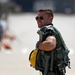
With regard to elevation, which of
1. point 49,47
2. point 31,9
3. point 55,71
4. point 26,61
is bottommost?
point 31,9

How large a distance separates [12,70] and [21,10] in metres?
62.3

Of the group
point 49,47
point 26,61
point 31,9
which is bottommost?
point 31,9

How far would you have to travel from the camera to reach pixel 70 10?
229ft

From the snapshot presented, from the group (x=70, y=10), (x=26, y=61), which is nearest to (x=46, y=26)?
(x=26, y=61)

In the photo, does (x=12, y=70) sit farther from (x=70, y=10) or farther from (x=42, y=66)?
(x=70, y=10)

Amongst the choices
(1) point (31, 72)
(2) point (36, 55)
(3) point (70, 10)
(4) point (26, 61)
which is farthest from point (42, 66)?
(3) point (70, 10)

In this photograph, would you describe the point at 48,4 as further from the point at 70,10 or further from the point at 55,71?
the point at 55,71

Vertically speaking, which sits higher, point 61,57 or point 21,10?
point 61,57

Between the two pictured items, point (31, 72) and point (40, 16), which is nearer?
point (40, 16)

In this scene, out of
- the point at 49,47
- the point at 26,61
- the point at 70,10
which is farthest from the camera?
the point at 70,10

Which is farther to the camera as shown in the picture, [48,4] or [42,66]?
[48,4]

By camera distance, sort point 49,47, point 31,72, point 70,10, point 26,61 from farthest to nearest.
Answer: point 70,10, point 26,61, point 31,72, point 49,47

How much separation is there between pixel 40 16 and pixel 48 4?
65.8 metres

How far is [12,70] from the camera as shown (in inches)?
420
